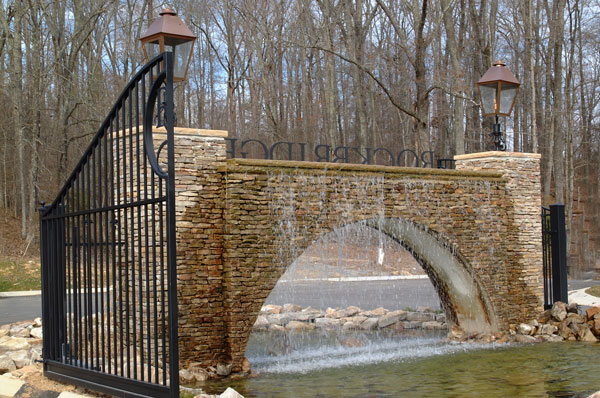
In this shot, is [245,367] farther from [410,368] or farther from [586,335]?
[586,335]

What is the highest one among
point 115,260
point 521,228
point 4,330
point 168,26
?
point 168,26

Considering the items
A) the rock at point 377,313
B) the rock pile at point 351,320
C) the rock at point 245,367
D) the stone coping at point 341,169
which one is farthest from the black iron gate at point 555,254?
the rock at point 245,367

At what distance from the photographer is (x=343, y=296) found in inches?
715

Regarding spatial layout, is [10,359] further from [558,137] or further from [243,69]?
[243,69]

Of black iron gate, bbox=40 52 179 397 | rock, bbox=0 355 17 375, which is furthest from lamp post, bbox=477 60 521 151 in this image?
rock, bbox=0 355 17 375

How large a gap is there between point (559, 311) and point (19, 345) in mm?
9109

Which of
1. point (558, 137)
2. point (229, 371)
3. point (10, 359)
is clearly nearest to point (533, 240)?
point (229, 371)

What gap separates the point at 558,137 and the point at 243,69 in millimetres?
13472

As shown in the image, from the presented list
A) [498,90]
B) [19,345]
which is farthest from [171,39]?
[498,90]

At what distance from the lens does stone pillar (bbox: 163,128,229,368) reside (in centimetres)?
912

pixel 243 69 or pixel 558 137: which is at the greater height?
pixel 243 69

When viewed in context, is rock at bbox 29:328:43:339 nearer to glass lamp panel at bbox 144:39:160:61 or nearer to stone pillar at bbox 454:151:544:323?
glass lamp panel at bbox 144:39:160:61

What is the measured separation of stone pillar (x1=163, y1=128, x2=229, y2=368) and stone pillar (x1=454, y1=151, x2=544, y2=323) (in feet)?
18.0

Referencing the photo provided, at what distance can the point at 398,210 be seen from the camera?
1101 centimetres
